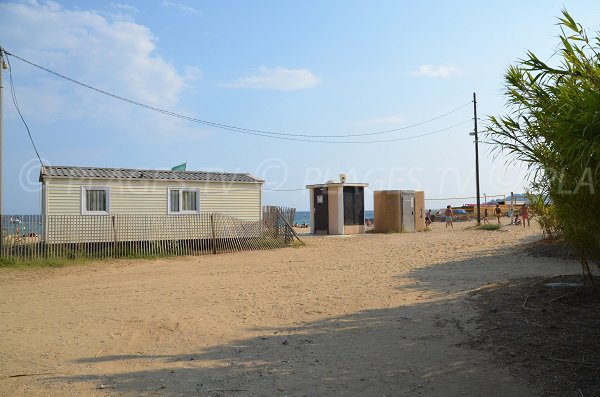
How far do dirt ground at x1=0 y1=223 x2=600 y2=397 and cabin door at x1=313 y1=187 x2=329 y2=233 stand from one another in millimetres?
14990

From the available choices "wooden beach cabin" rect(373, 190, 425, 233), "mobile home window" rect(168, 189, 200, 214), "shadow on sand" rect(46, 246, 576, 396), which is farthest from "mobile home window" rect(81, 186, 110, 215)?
"wooden beach cabin" rect(373, 190, 425, 233)

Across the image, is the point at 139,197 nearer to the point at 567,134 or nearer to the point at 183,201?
the point at 183,201

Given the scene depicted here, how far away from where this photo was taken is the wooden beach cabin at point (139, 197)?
54.7 feet

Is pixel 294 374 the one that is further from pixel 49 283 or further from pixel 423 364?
pixel 49 283

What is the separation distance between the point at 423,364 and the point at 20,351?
4.78 m

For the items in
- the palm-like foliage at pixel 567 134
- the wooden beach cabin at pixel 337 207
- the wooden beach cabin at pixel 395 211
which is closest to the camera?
the palm-like foliage at pixel 567 134

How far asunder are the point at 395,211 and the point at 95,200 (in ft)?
51.9

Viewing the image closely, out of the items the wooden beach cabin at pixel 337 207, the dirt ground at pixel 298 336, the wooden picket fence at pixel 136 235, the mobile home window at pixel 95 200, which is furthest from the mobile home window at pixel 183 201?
the wooden beach cabin at pixel 337 207

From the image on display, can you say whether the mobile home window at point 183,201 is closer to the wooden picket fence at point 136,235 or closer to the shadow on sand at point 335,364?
the wooden picket fence at point 136,235

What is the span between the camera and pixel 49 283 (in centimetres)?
1169

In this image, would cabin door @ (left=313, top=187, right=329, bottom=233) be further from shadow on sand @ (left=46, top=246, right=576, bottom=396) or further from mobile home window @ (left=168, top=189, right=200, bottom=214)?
shadow on sand @ (left=46, top=246, right=576, bottom=396)

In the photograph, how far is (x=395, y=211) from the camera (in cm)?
2734

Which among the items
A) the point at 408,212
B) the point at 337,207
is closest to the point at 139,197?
the point at 337,207

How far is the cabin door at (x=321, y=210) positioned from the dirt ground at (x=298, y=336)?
14990mm
